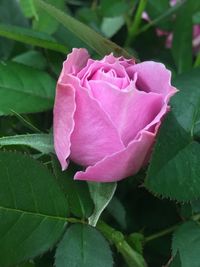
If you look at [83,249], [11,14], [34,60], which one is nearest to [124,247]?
[83,249]

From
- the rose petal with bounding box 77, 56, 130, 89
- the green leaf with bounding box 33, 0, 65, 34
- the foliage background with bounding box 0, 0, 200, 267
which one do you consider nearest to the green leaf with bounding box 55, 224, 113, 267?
the foliage background with bounding box 0, 0, 200, 267

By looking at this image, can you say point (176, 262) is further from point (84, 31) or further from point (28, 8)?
point (28, 8)

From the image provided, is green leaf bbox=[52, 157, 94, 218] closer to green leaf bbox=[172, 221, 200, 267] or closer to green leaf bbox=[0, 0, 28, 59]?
green leaf bbox=[172, 221, 200, 267]

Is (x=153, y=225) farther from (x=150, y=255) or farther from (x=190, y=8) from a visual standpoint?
(x=190, y=8)

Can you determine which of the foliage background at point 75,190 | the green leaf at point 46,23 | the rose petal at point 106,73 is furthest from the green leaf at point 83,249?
the green leaf at point 46,23

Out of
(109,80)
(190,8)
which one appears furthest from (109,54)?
(190,8)
